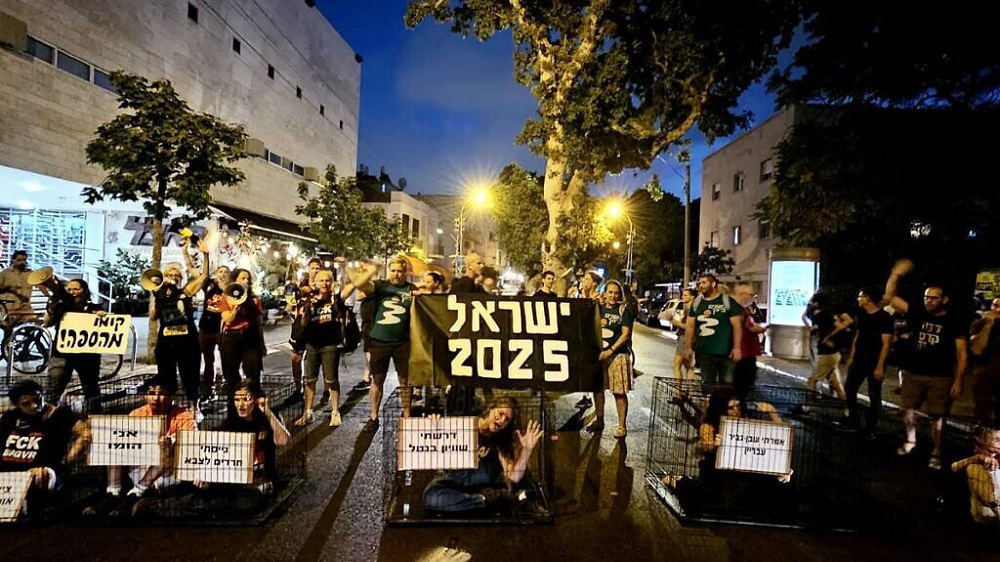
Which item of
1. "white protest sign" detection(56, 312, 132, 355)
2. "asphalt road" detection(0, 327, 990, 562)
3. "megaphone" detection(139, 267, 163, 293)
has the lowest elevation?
"asphalt road" detection(0, 327, 990, 562)

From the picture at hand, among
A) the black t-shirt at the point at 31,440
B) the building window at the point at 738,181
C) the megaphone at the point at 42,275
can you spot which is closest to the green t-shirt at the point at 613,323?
the black t-shirt at the point at 31,440

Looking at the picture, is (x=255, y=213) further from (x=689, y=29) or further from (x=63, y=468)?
(x=63, y=468)

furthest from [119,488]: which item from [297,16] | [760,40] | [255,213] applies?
[297,16]

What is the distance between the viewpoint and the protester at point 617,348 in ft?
21.7

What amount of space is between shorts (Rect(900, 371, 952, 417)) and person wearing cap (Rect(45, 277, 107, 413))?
28.5ft

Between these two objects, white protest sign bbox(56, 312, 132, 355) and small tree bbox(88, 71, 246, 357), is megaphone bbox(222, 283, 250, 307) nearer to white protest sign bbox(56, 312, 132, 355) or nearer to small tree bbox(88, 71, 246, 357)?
white protest sign bbox(56, 312, 132, 355)

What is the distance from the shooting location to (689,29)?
1313cm

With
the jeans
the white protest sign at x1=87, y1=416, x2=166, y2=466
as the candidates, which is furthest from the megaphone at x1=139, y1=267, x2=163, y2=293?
the jeans

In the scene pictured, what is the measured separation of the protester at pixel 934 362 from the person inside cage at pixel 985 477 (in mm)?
1251

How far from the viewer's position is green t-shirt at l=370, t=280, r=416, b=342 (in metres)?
6.49

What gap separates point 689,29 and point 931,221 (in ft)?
22.5

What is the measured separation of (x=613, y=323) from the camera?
6637mm

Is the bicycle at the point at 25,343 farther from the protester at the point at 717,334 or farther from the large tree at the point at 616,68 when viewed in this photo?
the large tree at the point at 616,68

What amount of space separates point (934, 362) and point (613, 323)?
3.29 metres
